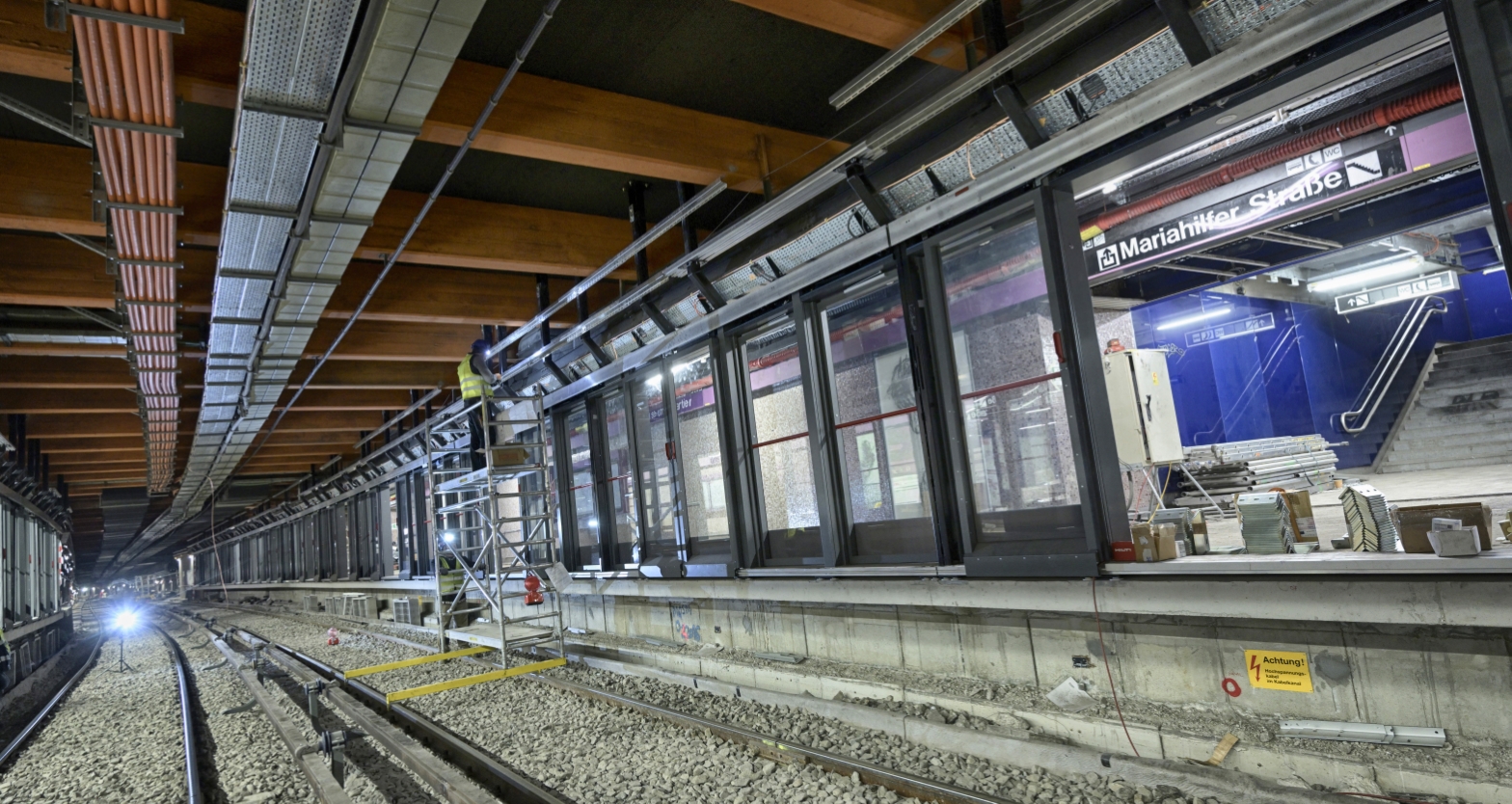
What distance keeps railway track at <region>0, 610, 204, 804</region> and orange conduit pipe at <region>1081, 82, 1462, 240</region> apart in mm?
9551

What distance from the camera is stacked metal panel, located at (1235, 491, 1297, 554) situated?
4344mm

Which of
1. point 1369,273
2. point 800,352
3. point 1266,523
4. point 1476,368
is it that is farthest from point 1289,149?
point 1476,368

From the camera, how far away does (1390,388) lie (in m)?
15.2

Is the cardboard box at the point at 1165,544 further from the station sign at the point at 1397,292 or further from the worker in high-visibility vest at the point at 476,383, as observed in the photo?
the station sign at the point at 1397,292

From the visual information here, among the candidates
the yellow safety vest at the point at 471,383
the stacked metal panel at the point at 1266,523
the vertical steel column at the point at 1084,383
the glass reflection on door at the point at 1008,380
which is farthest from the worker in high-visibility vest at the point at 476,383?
the stacked metal panel at the point at 1266,523

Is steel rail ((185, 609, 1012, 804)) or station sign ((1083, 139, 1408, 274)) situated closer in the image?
steel rail ((185, 609, 1012, 804))

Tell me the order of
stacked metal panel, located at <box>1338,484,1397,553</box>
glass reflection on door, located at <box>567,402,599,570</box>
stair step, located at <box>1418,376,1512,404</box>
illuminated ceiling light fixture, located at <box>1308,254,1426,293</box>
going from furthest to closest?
1. illuminated ceiling light fixture, located at <box>1308,254,1426,293</box>
2. stair step, located at <box>1418,376,1512,404</box>
3. glass reflection on door, located at <box>567,402,599,570</box>
4. stacked metal panel, located at <box>1338,484,1397,553</box>

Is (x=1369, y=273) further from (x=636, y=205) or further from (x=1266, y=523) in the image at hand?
(x=636, y=205)

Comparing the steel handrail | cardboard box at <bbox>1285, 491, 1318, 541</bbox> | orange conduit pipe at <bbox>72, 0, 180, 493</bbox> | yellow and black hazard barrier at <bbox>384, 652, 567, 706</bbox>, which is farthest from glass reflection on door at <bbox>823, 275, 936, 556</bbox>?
the steel handrail

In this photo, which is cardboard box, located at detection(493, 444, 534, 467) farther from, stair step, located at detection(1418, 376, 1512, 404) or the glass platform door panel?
stair step, located at detection(1418, 376, 1512, 404)

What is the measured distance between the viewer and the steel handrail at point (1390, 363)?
596 inches

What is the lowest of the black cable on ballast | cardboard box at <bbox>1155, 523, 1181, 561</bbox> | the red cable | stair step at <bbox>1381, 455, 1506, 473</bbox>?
the red cable

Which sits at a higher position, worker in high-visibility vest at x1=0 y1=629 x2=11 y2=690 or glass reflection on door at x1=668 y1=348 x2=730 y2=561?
glass reflection on door at x1=668 y1=348 x2=730 y2=561

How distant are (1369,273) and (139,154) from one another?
722 inches
